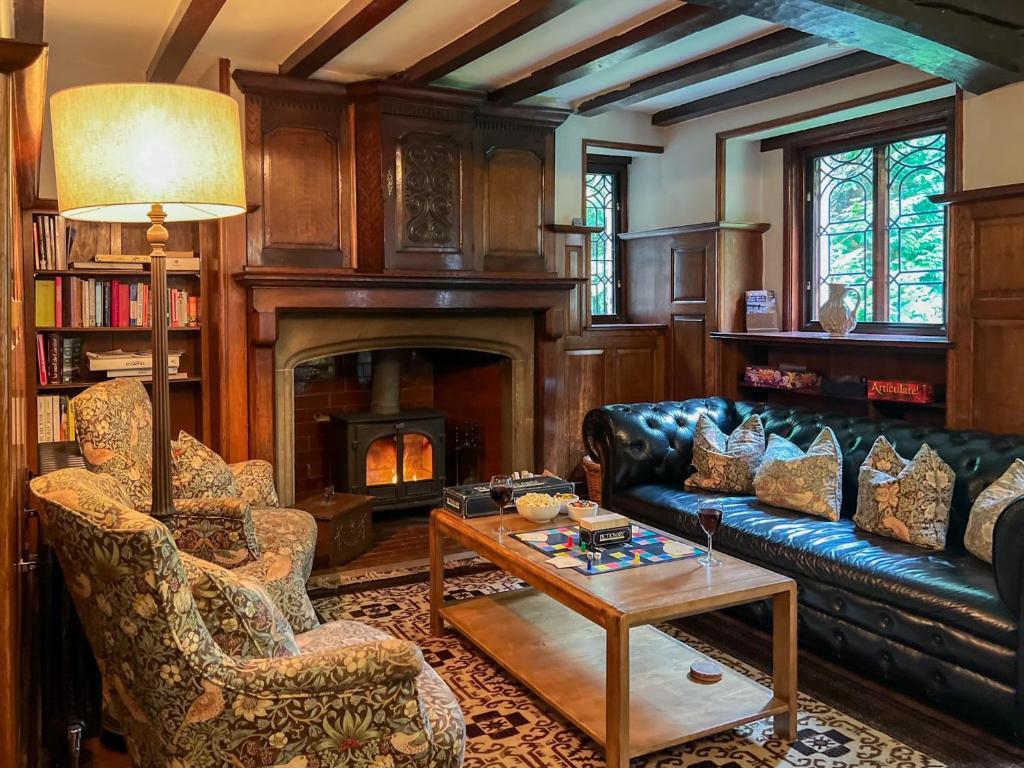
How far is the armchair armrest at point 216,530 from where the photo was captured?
3.04 metres

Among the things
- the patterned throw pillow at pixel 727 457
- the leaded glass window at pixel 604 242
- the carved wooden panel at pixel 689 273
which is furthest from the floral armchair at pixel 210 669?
the leaded glass window at pixel 604 242

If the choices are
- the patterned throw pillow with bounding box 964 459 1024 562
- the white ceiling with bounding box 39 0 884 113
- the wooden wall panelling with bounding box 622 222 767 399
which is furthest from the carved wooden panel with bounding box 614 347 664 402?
the patterned throw pillow with bounding box 964 459 1024 562

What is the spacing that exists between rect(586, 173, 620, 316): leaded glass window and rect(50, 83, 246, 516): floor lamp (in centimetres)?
431

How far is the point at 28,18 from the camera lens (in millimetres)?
3281

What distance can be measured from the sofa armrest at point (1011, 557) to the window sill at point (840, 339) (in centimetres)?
166

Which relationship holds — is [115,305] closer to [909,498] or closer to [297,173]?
[297,173]

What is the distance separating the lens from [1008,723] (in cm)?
258

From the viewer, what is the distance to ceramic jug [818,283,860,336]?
4844 millimetres

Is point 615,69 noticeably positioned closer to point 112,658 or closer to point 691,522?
point 691,522

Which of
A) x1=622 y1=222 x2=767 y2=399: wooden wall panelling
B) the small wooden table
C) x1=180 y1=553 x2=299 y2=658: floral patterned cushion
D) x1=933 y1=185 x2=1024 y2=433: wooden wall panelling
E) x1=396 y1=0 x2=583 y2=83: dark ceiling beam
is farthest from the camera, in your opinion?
x1=622 y1=222 x2=767 y2=399: wooden wall panelling

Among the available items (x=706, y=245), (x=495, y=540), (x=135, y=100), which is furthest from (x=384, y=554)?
(x=135, y=100)

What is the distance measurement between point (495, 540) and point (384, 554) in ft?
5.60

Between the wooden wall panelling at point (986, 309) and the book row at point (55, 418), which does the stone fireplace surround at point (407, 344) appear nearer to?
the book row at point (55, 418)

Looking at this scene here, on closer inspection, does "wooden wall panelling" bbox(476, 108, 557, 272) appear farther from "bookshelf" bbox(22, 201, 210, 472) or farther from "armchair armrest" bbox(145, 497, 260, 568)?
"armchair armrest" bbox(145, 497, 260, 568)
